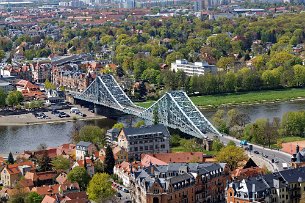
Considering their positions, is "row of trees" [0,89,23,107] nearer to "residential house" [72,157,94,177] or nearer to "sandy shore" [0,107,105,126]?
"sandy shore" [0,107,105,126]

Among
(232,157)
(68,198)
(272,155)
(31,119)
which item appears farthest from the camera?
(31,119)

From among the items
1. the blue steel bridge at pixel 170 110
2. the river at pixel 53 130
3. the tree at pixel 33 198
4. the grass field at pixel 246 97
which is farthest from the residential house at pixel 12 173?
the grass field at pixel 246 97

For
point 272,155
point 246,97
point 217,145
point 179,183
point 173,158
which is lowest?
point 246,97

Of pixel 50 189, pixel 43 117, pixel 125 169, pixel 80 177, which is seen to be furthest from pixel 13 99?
pixel 50 189

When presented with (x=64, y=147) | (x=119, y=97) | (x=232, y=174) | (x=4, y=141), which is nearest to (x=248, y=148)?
(x=232, y=174)

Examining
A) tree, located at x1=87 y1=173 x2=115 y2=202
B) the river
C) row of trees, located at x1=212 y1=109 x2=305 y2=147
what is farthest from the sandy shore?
tree, located at x1=87 y1=173 x2=115 y2=202

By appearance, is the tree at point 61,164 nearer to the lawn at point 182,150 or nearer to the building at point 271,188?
the lawn at point 182,150

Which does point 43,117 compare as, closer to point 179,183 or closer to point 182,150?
point 182,150
